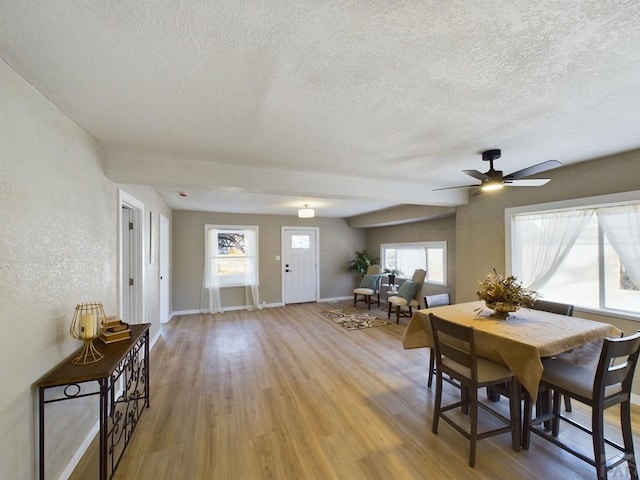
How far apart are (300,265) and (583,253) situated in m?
5.37

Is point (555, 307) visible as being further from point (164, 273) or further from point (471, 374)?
point (164, 273)

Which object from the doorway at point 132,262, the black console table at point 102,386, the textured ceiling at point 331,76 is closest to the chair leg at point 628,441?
the textured ceiling at point 331,76

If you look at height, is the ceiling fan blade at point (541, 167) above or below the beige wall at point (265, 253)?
above

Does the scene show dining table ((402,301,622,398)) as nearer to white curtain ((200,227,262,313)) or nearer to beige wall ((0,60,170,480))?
beige wall ((0,60,170,480))

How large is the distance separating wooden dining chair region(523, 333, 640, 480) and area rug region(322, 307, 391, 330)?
3.14m

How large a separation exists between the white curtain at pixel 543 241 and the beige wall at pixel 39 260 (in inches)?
175

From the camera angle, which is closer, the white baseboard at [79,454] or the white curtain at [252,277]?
the white baseboard at [79,454]

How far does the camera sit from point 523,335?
6.41 feet

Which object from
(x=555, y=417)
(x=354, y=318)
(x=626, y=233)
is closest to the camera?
(x=555, y=417)

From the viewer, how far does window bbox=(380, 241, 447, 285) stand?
545 centimetres

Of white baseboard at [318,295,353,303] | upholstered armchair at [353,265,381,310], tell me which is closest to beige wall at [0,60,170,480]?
upholstered armchair at [353,265,381,310]

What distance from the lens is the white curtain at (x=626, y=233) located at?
248cm

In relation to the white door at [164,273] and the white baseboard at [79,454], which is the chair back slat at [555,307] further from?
the white door at [164,273]

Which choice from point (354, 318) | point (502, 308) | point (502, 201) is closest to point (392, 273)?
point (354, 318)
